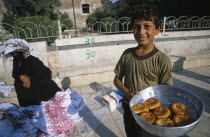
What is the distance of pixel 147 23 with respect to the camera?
114cm

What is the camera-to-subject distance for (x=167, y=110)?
0.94 m

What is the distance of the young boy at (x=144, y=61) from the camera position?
115 centimetres

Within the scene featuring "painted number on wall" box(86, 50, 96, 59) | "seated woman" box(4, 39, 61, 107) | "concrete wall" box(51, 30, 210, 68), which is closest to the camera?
"seated woman" box(4, 39, 61, 107)

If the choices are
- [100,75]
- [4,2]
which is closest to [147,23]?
[100,75]

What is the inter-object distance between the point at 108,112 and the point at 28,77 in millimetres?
1908

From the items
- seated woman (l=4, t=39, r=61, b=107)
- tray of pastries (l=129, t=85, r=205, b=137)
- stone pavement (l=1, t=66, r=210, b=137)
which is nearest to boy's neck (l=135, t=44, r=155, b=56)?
tray of pastries (l=129, t=85, r=205, b=137)

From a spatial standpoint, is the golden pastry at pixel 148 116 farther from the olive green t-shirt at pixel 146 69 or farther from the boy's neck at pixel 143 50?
the boy's neck at pixel 143 50

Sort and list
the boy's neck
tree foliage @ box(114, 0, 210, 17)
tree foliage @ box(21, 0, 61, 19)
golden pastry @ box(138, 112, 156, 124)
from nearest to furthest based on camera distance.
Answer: golden pastry @ box(138, 112, 156, 124) < the boy's neck < tree foliage @ box(114, 0, 210, 17) < tree foliage @ box(21, 0, 61, 19)

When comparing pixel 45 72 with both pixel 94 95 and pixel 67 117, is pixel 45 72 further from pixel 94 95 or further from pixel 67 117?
pixel 94 95

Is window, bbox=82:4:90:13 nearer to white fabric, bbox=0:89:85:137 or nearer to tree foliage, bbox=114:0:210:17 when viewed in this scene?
tree foliage, bbox=114:0:210:17

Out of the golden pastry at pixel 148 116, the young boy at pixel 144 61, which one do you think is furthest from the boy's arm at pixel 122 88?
the golden pastry at pixel 148 116

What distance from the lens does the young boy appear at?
1147mm

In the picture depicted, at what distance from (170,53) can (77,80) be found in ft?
12.8

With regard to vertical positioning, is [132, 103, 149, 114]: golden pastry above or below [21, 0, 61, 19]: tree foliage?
below
